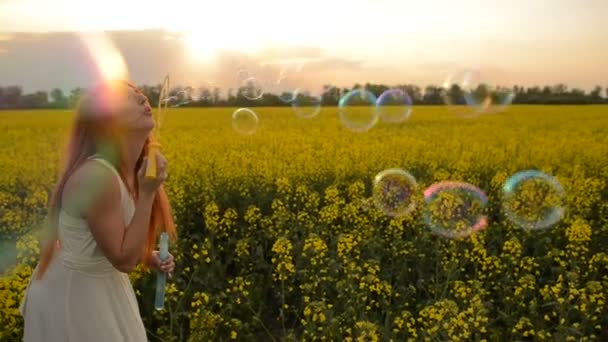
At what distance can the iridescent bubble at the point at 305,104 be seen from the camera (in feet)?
30.6

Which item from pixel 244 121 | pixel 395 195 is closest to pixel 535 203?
pixel 395 195

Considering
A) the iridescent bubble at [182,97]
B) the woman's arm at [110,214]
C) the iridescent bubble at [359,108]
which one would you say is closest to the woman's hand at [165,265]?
the woman's arm at [110,214]

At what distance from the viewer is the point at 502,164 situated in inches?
336

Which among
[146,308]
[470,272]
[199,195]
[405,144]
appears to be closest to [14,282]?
[146,308]

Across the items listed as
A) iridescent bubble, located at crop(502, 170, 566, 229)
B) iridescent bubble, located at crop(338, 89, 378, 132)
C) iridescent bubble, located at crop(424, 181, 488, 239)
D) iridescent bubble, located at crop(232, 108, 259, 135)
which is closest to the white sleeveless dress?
iridescent bubble, located at crop(424, 181, 488, 239)

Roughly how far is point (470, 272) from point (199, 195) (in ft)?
8.67

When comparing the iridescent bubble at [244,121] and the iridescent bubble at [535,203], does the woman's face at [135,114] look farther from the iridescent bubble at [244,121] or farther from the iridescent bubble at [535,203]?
the iridescent bubble at [244,121]

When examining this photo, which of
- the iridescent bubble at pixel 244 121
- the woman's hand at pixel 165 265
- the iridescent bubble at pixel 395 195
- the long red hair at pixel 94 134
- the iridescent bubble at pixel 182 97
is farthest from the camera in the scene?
the iridescent bubble at pixel 244 121

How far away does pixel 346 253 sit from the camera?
479 cm

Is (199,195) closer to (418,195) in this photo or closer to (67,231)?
(418,195)

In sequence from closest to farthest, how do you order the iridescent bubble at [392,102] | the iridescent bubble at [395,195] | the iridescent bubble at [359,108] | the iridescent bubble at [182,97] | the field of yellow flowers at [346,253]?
the field of yellow flowers at [346,253], the iridescent bubble at [182,97], the iridescent bubble at [395,195], the iridescent bubble at [359,108], the iridescent bubble at [392,102]

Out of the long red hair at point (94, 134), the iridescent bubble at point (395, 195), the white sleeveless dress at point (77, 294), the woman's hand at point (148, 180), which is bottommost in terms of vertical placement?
the iridescent bubble at point (395, 195)

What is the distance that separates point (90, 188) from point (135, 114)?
28cm

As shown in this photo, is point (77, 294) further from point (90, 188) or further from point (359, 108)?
point (359, 108)
